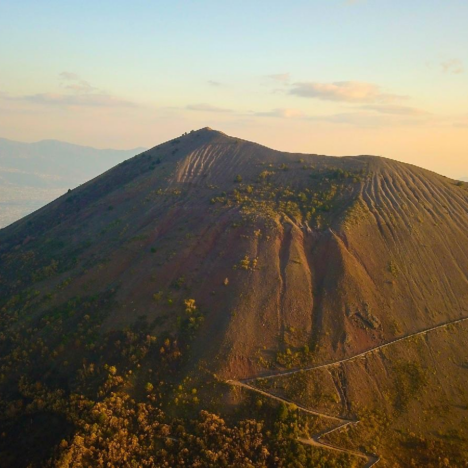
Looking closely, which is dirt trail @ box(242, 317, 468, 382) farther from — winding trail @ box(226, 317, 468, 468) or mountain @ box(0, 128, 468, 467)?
mountain @ box(0, 128, 468, 467)

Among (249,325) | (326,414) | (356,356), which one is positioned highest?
(249,325)

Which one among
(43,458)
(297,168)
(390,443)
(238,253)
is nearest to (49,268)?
(238,253)

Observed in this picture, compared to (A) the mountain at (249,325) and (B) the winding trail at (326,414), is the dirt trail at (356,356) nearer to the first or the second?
(B) the winding trail at (326,414)

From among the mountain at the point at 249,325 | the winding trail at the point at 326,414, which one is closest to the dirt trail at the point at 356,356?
the winding trail at the point at 326,414

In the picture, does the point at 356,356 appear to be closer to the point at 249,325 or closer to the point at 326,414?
the point at 326,414

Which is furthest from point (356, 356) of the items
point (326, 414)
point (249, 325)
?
point (249, 325)

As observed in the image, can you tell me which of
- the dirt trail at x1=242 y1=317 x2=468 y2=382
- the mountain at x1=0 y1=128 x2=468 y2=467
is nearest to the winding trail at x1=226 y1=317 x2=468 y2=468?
the dirt trail at x1=242 y1=317 x2=468 y2=382

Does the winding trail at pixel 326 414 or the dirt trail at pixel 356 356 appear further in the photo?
the dirt trail at pixel 356 356

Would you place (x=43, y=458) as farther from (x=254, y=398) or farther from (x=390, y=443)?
(x=390, y=443)
